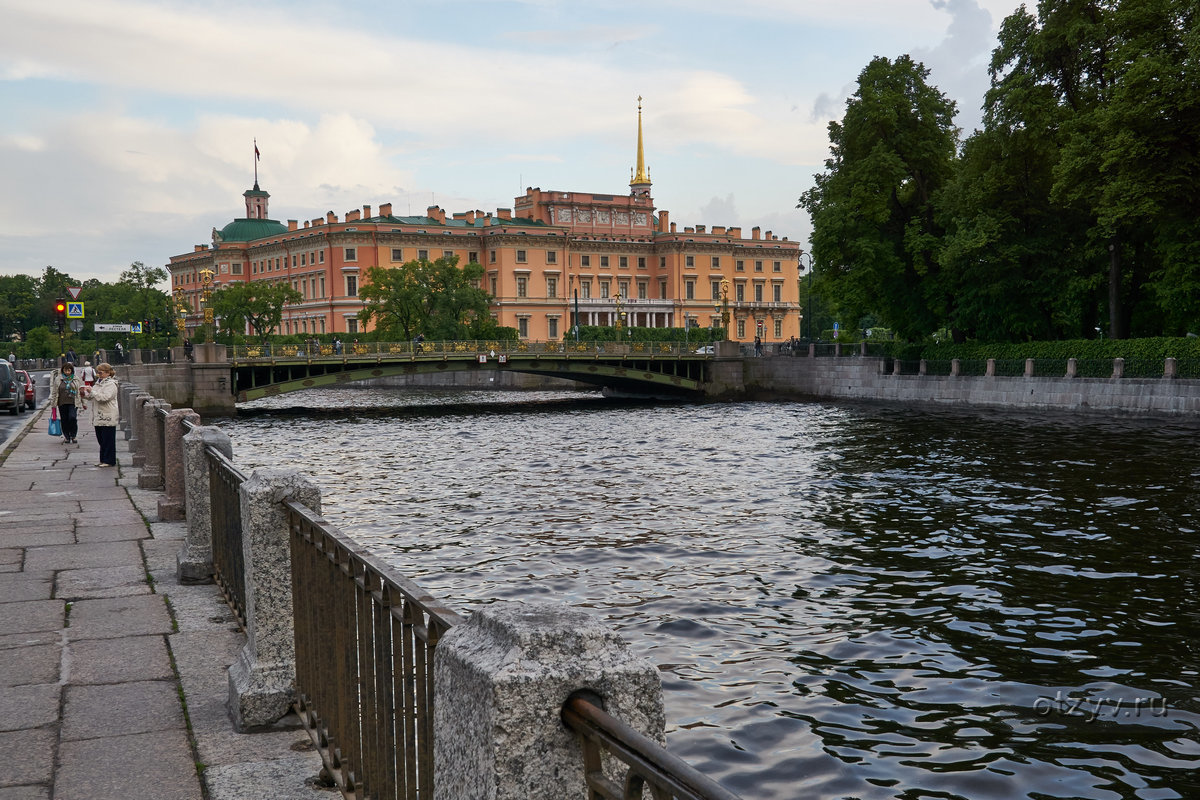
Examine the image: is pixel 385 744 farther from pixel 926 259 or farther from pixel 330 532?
pixel 926 259

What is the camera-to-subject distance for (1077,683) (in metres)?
8.87

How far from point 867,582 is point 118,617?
8.54 metres

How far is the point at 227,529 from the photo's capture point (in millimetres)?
6738

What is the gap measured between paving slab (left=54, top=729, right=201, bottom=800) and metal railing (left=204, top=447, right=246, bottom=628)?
1.22 metres

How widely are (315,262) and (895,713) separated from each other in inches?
3694

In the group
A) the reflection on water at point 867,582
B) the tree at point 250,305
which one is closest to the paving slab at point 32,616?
the reflection on water at point 867,582

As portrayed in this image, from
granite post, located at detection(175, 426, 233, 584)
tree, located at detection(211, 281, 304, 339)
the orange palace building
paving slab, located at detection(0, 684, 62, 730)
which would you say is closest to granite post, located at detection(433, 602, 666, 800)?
paving slab, located at detection(0, 684, 62, 730)

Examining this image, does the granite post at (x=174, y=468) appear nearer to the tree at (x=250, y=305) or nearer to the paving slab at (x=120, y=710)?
the paving slab at (x=120, y=710)

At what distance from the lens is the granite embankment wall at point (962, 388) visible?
34.6 metres

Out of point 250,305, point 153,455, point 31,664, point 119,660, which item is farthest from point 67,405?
point 250,305

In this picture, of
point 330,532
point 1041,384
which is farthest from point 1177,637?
point 1041,384

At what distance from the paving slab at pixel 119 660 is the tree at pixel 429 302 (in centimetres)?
6350

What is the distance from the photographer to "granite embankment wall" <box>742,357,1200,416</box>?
3462 cm

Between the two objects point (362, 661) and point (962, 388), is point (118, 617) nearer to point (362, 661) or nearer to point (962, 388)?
point (362, 661)
